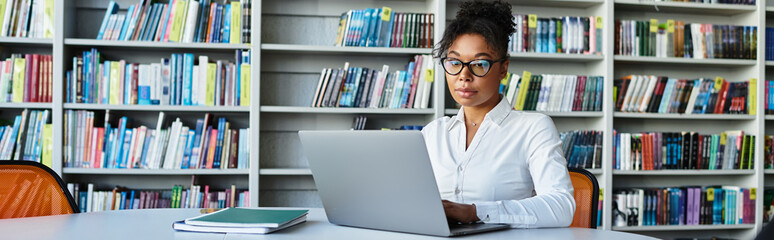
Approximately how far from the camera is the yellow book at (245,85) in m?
3.02

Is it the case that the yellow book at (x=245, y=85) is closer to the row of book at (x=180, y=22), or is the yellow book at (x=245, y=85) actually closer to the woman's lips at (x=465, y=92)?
the row of book at (x=180, y=22)

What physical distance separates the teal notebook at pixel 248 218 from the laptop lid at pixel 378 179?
0.10 meters

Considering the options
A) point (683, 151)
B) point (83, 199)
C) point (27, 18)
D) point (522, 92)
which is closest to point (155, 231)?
point (83, 199)

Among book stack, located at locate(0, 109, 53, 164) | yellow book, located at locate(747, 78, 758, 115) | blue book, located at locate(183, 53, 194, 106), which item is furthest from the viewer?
yellow book, located at locate(747, 78, 758, 115)

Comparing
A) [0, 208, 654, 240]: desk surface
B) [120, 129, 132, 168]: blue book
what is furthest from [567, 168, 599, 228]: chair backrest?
[120, 129, 132, 168]: blue book

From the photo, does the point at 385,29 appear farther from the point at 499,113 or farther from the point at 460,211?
the point at 460,211

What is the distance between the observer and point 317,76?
3.39m

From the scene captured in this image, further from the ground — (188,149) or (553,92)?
(553,92)

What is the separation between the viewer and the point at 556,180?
148 cm

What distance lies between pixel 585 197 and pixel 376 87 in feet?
4.97

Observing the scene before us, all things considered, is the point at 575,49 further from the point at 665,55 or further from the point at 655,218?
the point at 655,218

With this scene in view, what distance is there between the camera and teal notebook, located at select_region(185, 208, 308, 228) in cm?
124

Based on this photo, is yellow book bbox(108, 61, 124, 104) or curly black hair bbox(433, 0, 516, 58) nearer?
curly black hair bbox(433, 0, 516, 58)

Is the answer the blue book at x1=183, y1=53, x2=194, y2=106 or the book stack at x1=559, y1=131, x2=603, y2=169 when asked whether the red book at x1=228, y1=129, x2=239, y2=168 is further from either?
the book stack at x1=559, y1=131, x2=603, y2=169
